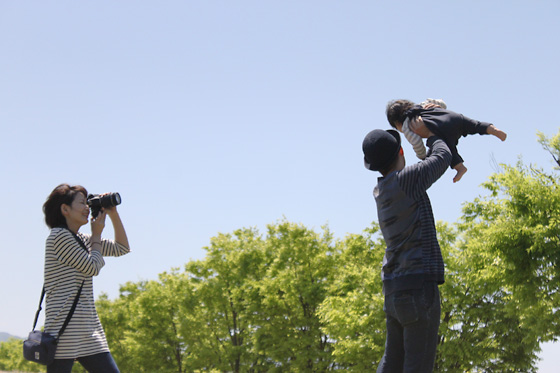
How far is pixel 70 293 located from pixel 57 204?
0.75 metres

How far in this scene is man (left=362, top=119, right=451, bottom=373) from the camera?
347 centimetres

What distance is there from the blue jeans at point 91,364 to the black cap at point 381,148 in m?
2.56

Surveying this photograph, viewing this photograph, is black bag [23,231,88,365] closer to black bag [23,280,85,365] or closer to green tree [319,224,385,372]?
black bag [23,280,85,365]

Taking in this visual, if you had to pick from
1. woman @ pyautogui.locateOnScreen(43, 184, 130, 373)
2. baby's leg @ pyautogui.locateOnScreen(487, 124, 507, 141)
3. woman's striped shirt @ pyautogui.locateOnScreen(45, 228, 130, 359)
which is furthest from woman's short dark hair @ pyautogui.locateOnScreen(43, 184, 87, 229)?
baby's leg @ pyautogui.locateOnScreen(487, 124, 507, 141)

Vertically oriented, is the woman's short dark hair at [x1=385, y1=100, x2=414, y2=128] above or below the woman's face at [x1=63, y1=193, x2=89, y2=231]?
above

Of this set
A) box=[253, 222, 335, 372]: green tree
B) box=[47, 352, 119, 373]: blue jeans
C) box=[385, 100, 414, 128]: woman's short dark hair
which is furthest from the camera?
box=[253, 222, 335, 372]: green tree

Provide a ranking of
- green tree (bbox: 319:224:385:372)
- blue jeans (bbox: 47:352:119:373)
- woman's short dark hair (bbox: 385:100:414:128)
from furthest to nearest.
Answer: green tree (bbox: 319:224:385:372)
blue jeans (bbox: 47:352:119:373)
woman's short dark hair (bbox: 385:100:414:128)

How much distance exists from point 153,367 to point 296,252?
17015 millimetres

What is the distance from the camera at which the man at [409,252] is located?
347 centimetres

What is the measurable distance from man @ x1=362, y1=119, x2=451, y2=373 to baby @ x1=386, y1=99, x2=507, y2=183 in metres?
0.07

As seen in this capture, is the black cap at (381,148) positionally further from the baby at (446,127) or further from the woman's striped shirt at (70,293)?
the woman's striped shirt at (70,293)

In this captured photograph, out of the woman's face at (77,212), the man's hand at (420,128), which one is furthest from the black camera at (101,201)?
the man's hand at (420,128)

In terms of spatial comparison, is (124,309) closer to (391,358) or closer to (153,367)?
(153,367)

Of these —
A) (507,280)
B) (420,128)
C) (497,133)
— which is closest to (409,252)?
(420,128)
